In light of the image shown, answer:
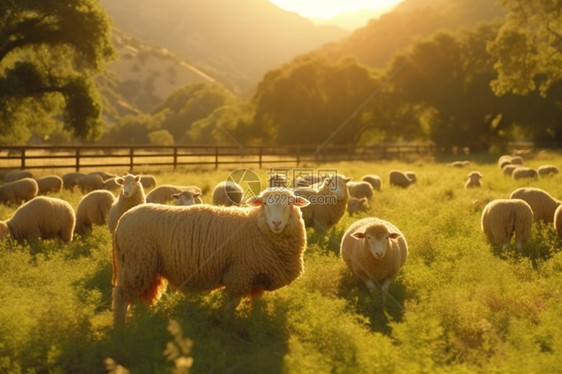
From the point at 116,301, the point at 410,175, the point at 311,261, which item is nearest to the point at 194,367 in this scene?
the point at 116,301

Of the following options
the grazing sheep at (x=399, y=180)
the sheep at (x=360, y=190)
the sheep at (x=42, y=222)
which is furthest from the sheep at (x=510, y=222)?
the grazing sheep at (x=399, y=180)

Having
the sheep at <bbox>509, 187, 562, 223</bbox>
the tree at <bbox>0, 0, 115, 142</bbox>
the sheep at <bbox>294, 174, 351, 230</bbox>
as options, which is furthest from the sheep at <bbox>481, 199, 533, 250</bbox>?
the tree at <bbox>0, 0, 115, 142</bbox>

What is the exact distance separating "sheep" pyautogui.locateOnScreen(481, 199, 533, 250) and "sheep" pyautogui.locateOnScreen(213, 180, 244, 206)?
217 inches

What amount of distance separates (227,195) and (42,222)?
160 inches

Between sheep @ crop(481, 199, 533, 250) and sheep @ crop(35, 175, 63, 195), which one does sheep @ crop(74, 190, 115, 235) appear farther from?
sheep @ crop(481, 199, 533, 250)

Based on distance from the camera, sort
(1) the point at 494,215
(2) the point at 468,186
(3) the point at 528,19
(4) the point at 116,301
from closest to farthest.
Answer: (4) the point at 116,301 < (1) the point at 494,215 < (2) the point at 468,186 < (3) the point at 528,19

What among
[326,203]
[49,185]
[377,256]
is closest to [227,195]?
[326,203]

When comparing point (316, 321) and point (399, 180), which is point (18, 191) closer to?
point (316, 321)

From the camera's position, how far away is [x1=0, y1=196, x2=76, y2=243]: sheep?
857 cm

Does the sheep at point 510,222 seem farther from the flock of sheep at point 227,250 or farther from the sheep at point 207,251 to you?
the sheep at point 207,251

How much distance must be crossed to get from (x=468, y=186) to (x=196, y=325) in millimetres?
13029

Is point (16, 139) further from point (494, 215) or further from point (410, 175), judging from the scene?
point (494, 215)

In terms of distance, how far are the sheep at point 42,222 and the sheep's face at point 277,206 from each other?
4569 millimetres

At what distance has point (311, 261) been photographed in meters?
7.24
